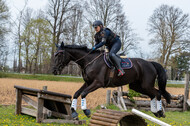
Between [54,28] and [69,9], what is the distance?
3860mm

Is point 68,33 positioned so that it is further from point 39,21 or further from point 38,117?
point 38,117

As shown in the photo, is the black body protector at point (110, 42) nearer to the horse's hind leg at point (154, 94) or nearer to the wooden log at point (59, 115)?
the horse's hind leg at point (154, 94)

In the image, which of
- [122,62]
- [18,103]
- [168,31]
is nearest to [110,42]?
[122,62]

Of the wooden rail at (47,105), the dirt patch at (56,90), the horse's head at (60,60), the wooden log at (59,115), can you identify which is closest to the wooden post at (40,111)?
the wooden rail at (47,105)

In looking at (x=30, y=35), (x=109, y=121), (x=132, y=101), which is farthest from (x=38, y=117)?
(x=30, y=35)

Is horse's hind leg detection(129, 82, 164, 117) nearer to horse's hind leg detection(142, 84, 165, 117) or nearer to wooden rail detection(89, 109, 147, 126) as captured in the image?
horse's hind leg detection(142, 84, 165, 117)

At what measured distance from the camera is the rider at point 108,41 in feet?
16.7

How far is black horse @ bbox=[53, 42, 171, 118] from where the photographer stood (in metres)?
4.91

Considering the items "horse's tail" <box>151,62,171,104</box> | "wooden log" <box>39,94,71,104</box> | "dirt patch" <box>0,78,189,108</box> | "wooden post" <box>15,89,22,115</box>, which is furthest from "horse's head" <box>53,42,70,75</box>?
"dirt patch" <box>0,78,189,108</box>

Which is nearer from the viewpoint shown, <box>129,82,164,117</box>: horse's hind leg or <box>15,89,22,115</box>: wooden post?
<box>129,82,164,117</box>: horse's hind leg

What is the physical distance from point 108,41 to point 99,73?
1.03m

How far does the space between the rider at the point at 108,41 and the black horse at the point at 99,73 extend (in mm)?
247

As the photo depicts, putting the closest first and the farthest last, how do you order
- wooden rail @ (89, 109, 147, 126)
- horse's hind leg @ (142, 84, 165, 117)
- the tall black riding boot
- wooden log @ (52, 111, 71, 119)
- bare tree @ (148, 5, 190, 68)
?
wooden rail @ (89, 109, 147, 126) → the tall black riding boot → horse's hind leg @ (142, 84, 165, 117) → wooden log @ (52, 111, 71, 119) → bare tree @ (148, 5, 190, 68)

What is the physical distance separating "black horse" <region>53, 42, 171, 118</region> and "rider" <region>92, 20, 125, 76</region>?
0.25 metres
